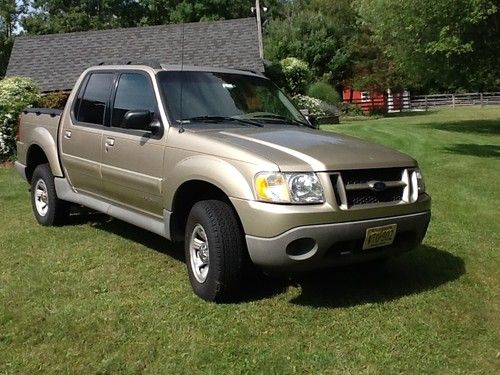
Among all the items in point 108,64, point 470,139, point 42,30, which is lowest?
point 470,139

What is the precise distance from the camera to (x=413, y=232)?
466 centimetres

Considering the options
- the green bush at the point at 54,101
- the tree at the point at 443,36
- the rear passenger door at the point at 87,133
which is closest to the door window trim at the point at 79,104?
the rear passenger door at the point at 87,133

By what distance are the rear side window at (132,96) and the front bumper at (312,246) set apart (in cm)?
178

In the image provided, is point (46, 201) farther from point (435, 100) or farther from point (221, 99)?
point (435, 100)

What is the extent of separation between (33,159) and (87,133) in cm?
169

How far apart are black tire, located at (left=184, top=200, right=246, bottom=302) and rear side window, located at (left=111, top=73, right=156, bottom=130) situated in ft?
3.95

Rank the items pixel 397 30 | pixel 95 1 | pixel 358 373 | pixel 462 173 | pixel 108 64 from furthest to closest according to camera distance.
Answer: pixel 95 1 < pixel 397 30 < pixel 462 173 < pixel 108 64 < pixel 358 373

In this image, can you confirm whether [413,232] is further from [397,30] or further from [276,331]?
[397,30]

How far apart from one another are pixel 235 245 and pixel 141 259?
5.71 ft

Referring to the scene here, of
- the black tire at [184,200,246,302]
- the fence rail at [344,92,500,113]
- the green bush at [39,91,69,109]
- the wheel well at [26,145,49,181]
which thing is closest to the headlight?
the black tire at [184,200,246,302]

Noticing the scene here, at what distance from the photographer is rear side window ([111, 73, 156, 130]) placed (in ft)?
17.5

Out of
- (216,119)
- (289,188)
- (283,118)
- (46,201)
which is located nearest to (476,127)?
(283,118)

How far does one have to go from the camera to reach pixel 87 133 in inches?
237

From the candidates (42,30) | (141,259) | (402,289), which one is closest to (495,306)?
(402,289)
